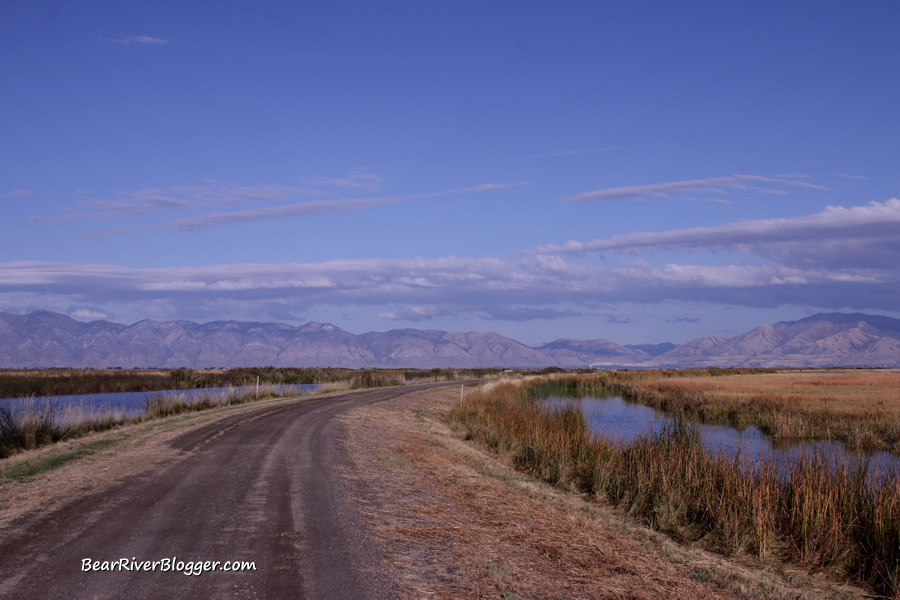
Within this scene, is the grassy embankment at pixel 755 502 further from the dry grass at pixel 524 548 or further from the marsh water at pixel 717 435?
the marsh water at pixel 717 435

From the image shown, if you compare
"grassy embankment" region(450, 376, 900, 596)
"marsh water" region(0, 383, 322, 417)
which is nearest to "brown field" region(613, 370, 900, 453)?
"grassy embankment" region(450, 376, 900, 596)

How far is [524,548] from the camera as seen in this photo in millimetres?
9766

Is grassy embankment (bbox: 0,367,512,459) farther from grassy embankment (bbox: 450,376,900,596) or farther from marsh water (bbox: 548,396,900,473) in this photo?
marsh water (bbox: 548,396,900,473)

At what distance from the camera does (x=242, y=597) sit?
705cm

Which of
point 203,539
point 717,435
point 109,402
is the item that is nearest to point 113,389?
point 109,402

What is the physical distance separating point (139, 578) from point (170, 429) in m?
16.0

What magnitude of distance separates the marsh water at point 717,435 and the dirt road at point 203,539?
34.7ft

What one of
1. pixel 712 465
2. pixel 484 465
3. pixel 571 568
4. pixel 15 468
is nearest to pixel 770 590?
pixel 571 568

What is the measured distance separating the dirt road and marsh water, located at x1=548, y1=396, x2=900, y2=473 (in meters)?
10.6

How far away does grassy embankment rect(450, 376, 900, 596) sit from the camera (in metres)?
10.8

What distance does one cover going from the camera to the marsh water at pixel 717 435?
1981 cm

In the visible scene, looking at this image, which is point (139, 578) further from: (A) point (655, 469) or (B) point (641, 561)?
(A) point (655, 469)

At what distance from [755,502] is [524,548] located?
16.1 feet

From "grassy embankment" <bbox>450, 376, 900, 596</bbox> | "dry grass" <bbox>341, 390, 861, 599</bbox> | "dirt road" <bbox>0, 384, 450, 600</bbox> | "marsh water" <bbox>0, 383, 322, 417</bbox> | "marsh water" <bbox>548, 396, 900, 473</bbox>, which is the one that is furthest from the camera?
"marsh water" <bbox>0, 383, 322, 417</bbox>
